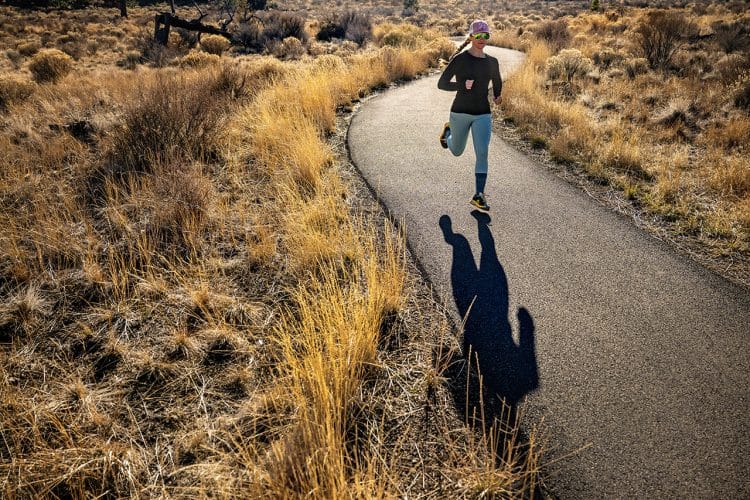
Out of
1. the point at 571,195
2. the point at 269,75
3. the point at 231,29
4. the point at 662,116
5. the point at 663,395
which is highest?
the point at 231,29

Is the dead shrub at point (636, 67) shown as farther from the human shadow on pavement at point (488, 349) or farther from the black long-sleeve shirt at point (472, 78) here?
the human shadow on pavement at point (488, 349)

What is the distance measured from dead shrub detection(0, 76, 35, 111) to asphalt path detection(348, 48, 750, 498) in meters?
10.6

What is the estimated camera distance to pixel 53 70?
15.3m

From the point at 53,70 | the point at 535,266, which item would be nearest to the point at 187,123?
the point at 535,266

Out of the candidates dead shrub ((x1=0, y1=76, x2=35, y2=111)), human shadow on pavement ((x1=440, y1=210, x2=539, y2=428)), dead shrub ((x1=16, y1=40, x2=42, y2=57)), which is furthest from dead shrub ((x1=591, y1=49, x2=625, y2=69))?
dead shrub ((x1=16, y1=40, x2=42, y2=57))

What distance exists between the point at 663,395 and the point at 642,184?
437 centimetres

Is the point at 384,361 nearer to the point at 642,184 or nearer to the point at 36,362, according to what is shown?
the point at 36,362

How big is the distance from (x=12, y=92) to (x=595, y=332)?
14474 millimetres

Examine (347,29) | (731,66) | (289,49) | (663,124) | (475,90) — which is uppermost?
(347,29)

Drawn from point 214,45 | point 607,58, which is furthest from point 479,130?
point 214,45

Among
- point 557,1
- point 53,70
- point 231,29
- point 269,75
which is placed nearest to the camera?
point 269,75

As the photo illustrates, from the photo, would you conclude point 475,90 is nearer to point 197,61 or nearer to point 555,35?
point 197,61

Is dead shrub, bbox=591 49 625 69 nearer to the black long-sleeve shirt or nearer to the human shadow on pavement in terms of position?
the black long-sleeve shirt

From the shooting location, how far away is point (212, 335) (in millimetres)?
3215
